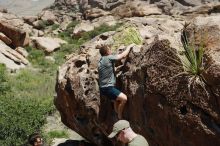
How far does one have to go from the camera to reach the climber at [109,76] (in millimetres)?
9766

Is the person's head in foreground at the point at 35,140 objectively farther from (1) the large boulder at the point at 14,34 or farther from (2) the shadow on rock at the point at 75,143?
(1) the large boulder at the point at 14,34

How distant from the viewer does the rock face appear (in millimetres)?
7941

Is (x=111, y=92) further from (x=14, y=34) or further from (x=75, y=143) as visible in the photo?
(x=14, y=34)

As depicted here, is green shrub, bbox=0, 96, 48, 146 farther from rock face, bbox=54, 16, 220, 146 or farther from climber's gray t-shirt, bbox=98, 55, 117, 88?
climber's gray t-shirt, bbox=98, 55, 117, 88

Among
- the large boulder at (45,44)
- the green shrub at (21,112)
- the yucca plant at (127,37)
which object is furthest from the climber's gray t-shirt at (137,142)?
the large boulder at (45,44)

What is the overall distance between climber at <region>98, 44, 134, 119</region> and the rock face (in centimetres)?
16

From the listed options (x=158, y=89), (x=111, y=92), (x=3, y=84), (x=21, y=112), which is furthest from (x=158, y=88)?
(x=3, y=84)

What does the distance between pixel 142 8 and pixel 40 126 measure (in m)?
32.0

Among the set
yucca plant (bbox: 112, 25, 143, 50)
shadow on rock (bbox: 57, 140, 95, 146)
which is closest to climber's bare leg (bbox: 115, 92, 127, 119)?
yucca plant (bbox: 112, 25, 143, 50)

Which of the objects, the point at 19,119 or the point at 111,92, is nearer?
the point at 111,92

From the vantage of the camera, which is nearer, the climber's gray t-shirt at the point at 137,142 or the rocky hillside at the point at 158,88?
the climber's gray t-shirt at the point at 137,142

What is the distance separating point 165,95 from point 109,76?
1649mm

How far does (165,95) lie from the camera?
8625 millimetres

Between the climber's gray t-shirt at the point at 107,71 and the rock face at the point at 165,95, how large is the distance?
30cm
